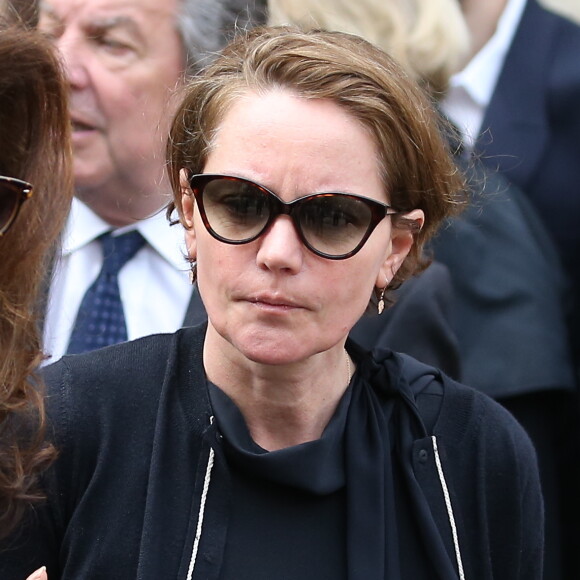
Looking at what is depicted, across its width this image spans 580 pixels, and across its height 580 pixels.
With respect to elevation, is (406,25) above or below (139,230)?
above

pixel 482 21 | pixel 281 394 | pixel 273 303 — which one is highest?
pixel 482 21

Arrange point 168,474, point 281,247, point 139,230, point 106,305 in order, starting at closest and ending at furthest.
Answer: point 281,247 < point 168,474 < point 106,305 < point 139,230

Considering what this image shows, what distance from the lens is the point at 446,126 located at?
2477 mm

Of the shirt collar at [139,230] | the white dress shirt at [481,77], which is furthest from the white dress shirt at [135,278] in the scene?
the white dress shirt at [481,77]

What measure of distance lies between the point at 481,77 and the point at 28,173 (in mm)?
1863

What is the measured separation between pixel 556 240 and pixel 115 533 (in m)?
1.84

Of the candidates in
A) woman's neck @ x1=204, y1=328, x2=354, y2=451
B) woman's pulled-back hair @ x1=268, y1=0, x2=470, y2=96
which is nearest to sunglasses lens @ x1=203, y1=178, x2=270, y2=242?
woman's neck @ x1=204, y1=328, x2=354, y2=451

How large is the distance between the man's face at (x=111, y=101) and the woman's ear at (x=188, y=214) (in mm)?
828

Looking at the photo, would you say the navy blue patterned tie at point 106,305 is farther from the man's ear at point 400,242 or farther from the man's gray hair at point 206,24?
the man's ear at point 400,242

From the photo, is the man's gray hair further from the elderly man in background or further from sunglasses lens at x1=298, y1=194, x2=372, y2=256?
sunglasses lens at x1=298, y1=194, x2=372, y2=256

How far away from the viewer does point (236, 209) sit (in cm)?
197

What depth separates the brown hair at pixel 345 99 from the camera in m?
2.04

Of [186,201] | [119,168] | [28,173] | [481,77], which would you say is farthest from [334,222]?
[481,77]

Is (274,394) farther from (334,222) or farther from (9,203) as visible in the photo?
(9,203)
